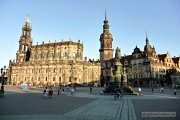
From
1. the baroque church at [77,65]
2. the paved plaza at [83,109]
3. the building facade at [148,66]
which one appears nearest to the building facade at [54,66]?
the baroque church at [77,65]

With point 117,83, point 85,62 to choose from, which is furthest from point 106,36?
point 117,83

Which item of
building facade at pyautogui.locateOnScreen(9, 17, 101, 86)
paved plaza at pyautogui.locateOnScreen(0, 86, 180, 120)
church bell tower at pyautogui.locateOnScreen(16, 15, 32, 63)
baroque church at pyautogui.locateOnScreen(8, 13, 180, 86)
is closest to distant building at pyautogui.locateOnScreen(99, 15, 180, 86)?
baroque church at pyautogui.locateOnScreen(8, 13, 180, 86)

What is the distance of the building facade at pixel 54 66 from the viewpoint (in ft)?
301

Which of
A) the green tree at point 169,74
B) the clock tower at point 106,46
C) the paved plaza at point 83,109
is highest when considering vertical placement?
the clock tower at point 106,46

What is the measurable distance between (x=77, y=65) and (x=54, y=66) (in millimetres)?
10270

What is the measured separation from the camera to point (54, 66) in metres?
94.4

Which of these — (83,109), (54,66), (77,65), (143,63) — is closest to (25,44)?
(54,66)

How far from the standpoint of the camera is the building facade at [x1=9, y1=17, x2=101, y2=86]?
91875 millimetres

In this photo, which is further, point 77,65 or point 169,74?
point 77,65

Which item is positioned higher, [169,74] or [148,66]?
[148,66]

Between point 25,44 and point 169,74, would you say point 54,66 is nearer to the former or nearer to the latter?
point 25,44

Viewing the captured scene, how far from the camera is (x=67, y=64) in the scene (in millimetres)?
92562

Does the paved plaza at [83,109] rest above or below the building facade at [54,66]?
below

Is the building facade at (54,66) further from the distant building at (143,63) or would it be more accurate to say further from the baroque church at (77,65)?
the distant building at (143,63)
